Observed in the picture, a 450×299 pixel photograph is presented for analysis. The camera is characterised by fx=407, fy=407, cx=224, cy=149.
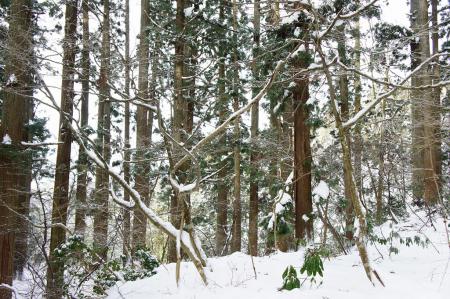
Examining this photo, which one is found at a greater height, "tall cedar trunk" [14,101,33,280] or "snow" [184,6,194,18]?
"snow" [184,6,194,18]

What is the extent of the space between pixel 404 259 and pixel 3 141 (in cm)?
757

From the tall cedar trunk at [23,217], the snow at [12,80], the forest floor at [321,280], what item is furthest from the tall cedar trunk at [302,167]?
the snow at [12,80]

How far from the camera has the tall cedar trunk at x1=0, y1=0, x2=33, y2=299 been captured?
24.7 feet

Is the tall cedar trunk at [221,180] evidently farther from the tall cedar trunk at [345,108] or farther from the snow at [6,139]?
the snow at [6,139]

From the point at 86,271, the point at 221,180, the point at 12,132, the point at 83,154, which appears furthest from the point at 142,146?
the point at 86,271

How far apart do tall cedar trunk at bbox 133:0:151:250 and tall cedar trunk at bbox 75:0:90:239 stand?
3.75 feet

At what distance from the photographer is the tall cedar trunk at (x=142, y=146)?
9.19 metres

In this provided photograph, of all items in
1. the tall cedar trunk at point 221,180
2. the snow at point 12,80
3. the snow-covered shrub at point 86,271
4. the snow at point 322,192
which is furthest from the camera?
the tall cedar trunk at point 221,180

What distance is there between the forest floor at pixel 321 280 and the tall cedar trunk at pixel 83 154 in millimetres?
2652

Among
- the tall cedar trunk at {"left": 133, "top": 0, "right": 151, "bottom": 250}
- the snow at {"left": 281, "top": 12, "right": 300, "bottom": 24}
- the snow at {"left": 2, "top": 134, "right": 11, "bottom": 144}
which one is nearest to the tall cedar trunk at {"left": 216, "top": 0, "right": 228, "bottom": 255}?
the tall cedar trunk at {"left": 133, "top": 0, "right": 151, "bottom": 250}

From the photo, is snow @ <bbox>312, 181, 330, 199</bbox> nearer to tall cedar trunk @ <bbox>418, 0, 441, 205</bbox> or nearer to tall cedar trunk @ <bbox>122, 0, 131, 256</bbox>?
tall cedar trunk @ <bbox>418, 0, 441, 205</bbox>

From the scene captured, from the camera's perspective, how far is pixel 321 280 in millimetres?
5027

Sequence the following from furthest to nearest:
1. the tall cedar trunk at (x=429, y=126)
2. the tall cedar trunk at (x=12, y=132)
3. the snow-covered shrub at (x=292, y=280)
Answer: the tall cedar trunk at (x=429, y=126) < the tall cedar trunk at (x=12, y=132) < the snow-covered shrub at (x=292, y=280)

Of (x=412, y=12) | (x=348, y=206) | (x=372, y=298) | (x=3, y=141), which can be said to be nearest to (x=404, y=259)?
(x=372, y=298)
